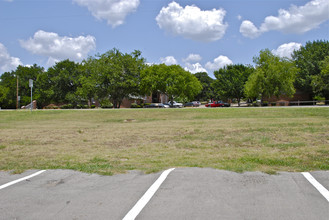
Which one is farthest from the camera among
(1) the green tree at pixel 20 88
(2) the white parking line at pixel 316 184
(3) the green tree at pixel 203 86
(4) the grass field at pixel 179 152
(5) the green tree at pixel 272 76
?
(3) the green tree at pixel 203 86

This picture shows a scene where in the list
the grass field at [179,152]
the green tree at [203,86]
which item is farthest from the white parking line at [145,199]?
the green tree at [203,86]

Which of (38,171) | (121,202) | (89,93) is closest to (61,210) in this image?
(121,202)

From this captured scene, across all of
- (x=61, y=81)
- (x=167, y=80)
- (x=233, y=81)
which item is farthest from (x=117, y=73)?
Result: (x=233, y=81)

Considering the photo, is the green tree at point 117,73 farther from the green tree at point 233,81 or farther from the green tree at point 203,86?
the green tree at point 203,86

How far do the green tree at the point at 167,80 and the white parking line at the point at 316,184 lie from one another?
159 feet

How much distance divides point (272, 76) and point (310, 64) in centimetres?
1260

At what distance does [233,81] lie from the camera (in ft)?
208

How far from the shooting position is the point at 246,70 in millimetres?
65250

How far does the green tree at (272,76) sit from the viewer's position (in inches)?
1847

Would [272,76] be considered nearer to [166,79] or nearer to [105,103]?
[166,79]

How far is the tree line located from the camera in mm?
47844

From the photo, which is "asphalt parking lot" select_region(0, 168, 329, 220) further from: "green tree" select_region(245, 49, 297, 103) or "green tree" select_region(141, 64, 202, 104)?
"green tree" select_region(141, 64, 202, 104)

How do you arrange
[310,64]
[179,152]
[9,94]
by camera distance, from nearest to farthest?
[179,152], [310,64], [9,94]

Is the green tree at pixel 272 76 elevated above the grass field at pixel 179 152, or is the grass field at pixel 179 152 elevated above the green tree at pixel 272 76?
the green tree at pixel 272 76
